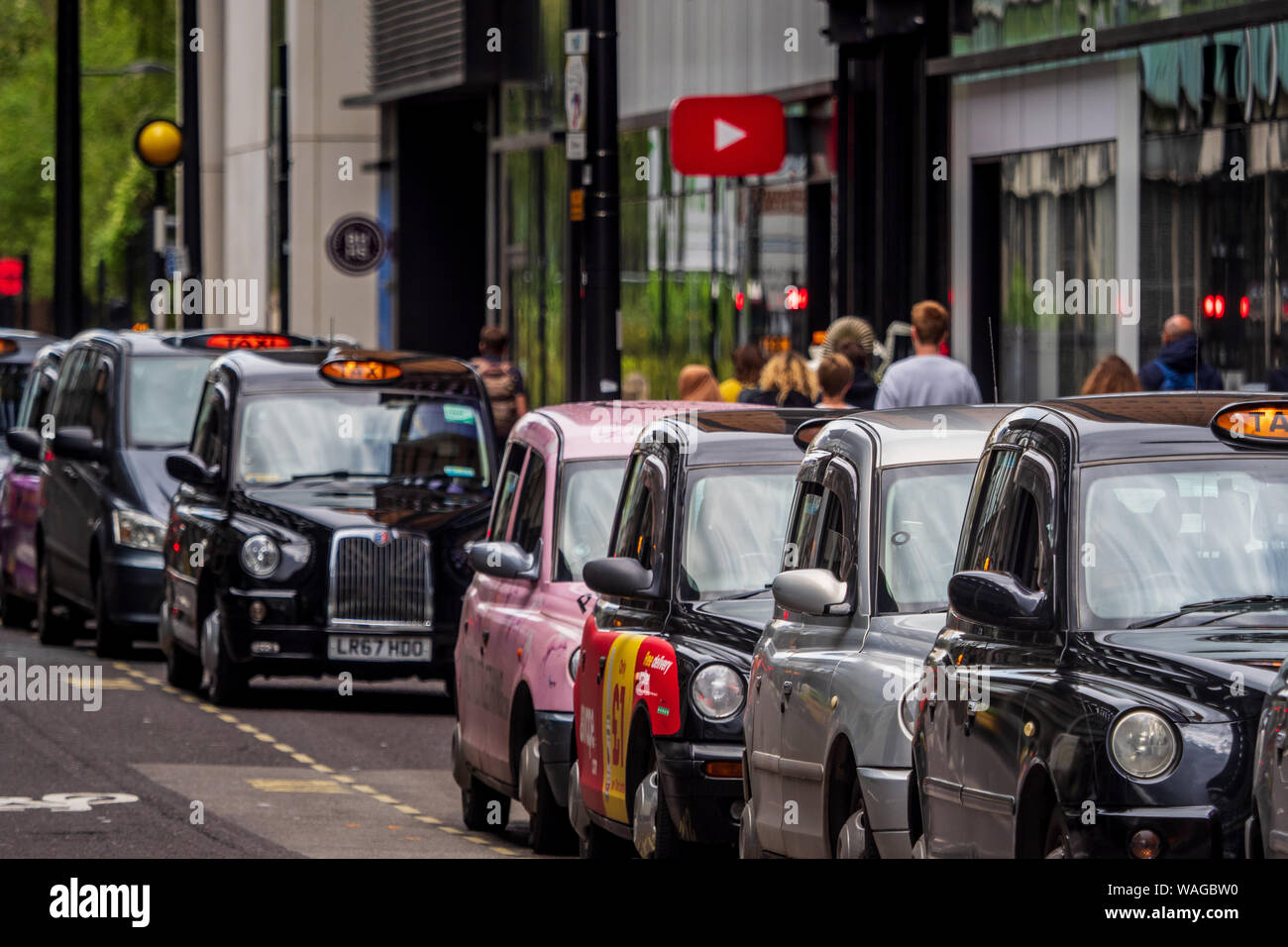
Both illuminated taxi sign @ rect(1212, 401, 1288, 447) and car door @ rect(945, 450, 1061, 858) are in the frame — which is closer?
car door @ rect(945, 450, 1061, 858)

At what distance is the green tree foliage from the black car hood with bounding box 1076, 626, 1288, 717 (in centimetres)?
6164

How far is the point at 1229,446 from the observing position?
7348mm

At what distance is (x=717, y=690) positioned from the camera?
944 cm

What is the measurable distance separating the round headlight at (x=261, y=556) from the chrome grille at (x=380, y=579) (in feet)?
1.14

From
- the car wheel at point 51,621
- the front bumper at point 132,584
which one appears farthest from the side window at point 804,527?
the car wheel at point 51,621

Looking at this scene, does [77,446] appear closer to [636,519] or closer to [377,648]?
[377,648]

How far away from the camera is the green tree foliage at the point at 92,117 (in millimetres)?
68312

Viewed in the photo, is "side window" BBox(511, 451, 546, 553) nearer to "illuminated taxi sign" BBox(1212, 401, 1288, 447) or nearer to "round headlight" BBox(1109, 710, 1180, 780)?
"illuminated taxi sign" BBox(1212, 401, 1288, 447)

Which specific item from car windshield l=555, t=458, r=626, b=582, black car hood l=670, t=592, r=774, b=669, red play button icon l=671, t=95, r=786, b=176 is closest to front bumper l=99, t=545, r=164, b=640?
red play button icon l=671, t=95, r=786, b=176

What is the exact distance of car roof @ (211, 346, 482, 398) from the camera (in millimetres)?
17609

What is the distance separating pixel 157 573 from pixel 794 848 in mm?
11281

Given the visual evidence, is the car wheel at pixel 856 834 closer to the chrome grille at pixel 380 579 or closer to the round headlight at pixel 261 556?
the chrome grille at pixel 380 579

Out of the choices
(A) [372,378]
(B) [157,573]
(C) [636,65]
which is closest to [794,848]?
(A) [372,378]
